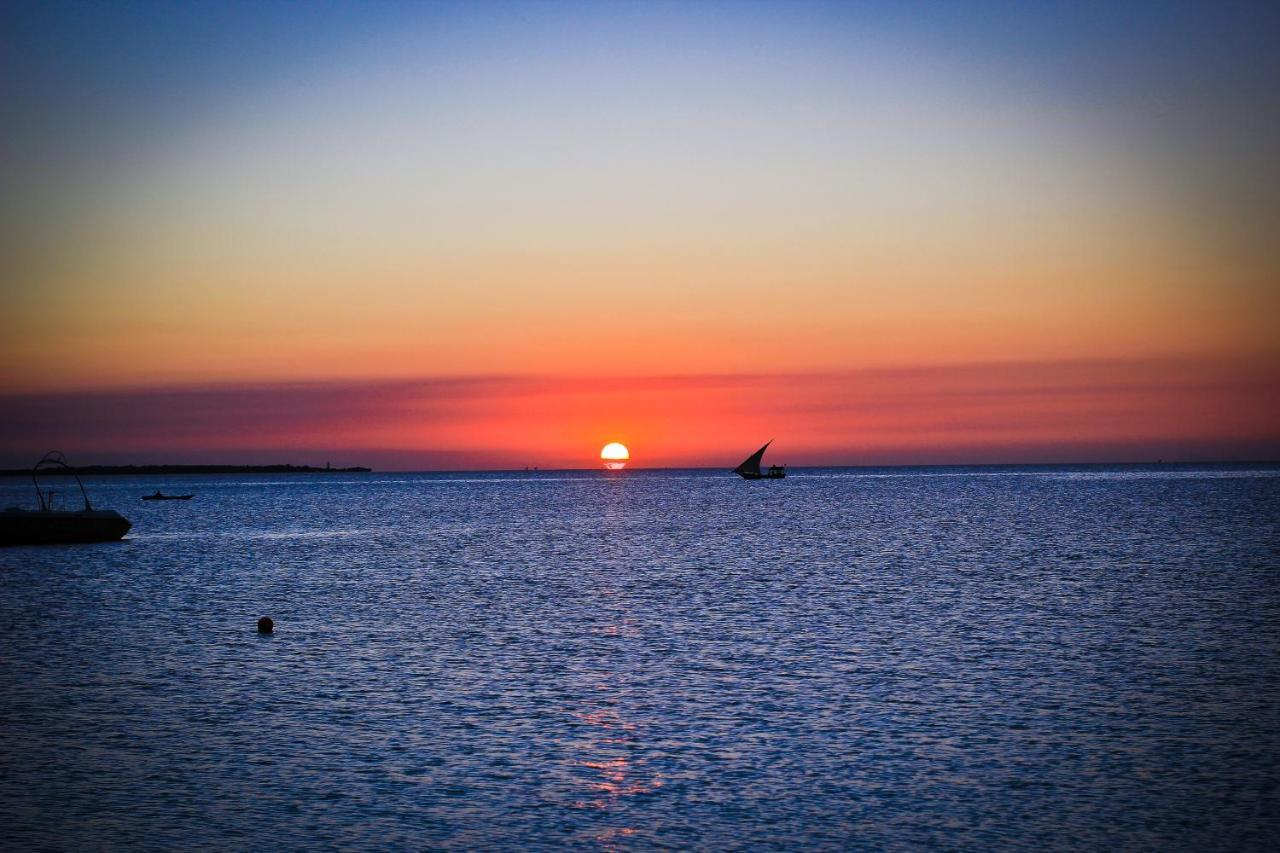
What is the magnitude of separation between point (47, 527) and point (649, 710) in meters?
82.8

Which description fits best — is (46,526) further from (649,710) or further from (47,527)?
(649,710)

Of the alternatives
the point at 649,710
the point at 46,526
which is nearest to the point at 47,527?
the point at 46,526

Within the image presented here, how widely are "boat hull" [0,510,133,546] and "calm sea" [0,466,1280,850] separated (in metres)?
25.9

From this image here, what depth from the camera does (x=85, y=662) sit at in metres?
40.4

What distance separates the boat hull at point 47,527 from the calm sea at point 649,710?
1020 inches

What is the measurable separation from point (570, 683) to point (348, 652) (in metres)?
11.3

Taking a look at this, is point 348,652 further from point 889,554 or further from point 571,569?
point 889,554

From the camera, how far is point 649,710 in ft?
103

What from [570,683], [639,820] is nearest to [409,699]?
[570,683]

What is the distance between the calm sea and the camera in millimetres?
21609

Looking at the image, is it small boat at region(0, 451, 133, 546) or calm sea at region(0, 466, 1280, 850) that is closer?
calm sea at region(0, 466, 1280, 850)

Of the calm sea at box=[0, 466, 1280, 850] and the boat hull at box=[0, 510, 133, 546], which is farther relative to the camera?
the boat hull at box=[0, 510, 133, 546]

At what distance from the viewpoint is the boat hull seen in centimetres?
9469

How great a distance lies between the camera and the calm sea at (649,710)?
21.6 metres
